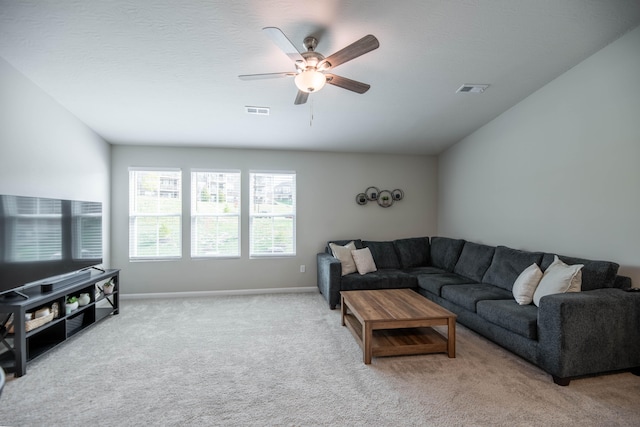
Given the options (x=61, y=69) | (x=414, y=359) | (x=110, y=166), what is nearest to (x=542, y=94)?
(x=414, y=359)

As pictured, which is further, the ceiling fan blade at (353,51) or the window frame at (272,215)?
the window frame at (272,215)

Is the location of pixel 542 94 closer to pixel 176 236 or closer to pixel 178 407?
pixel 178 407

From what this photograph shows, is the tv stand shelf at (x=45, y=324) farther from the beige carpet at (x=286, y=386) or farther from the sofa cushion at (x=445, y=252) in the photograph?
the sofa cushion at (x=445, y=252)

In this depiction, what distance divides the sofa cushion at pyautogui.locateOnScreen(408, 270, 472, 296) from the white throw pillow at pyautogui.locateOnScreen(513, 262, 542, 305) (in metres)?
0.92

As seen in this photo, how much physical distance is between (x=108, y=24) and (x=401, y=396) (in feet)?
11.7

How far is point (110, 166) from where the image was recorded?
15.3 ft

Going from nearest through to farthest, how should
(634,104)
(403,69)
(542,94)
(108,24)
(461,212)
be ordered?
(108,24)
(634,104)
(403,69)
(542,94)
(461,212)

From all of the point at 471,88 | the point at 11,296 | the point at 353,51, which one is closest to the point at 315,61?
the point at 353,51

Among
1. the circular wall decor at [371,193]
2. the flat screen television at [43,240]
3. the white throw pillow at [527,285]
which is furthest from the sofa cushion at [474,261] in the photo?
the flat screen television at [43,240]

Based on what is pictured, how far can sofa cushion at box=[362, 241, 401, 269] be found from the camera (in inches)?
198

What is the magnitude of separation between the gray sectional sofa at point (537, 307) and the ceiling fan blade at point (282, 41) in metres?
2.74

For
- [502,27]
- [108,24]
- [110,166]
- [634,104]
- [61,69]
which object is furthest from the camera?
[110,166]

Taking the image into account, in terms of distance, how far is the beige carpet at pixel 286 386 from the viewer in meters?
1.98

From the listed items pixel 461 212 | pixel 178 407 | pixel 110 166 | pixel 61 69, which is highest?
pixel 61 69
